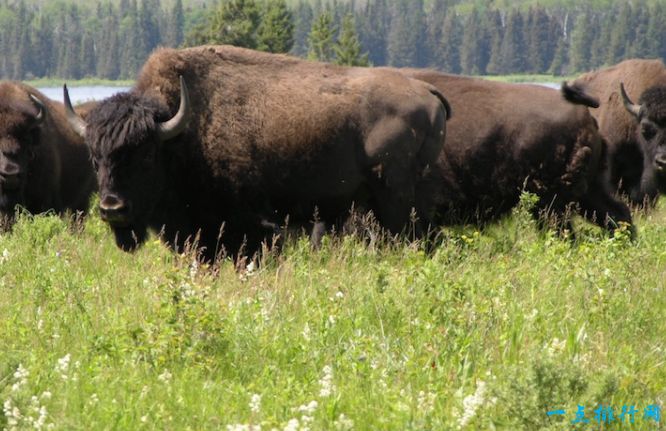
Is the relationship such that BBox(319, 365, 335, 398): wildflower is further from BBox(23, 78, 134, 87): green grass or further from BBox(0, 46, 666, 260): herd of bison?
BBox(23, 78, 134, 87): green grass

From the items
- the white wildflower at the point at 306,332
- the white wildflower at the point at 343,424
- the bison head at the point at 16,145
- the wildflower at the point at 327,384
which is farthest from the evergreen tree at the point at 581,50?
the white wildflower at the point at 343,424

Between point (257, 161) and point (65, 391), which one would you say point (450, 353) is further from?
point (257, 161)

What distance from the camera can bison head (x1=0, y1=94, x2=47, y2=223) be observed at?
11617 mm

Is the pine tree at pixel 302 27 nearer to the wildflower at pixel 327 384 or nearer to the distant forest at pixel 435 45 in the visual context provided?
the distant forest at pixel 435 45

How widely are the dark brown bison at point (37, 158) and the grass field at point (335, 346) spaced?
146 inches

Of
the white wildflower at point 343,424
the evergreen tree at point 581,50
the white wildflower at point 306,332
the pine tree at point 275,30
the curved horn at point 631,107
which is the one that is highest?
the white wildflower at point 343,424

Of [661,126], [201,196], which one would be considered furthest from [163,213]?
[661,126]

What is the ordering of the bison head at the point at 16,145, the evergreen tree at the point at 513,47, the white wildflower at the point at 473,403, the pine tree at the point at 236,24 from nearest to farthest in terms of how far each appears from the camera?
the white wildflower at the point at 473,403 < the bison head at the point at 16,145 < the pine tree at the point at 236,24 < the evergreen tree at the point at 513,47

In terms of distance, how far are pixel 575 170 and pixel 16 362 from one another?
23.8 feet

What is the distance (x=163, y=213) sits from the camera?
9078 millimetres

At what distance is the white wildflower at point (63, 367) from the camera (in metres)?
5.32

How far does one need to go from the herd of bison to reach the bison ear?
117mm

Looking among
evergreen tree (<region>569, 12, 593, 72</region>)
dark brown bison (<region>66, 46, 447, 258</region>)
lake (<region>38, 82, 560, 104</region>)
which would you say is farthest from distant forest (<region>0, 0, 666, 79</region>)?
dark brown bison (<region>66, 46, 447, 258</region>)

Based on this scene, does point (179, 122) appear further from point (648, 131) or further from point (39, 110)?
point (648, 131)
